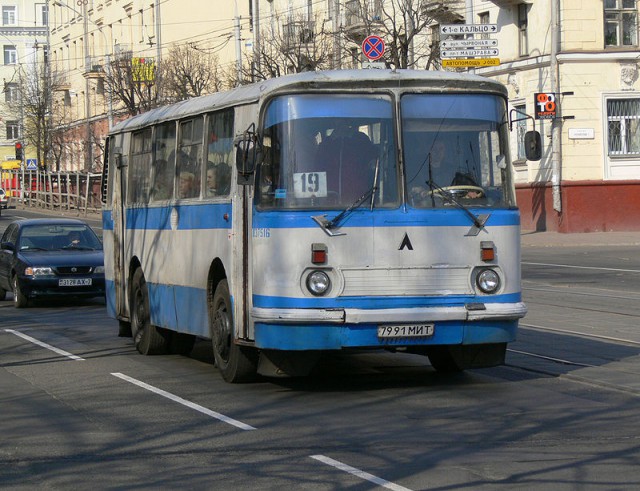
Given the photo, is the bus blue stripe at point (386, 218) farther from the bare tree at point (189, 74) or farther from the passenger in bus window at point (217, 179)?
the bare tree at point (189, 74)

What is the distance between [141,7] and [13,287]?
177 ft

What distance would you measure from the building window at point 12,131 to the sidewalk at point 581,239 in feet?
229

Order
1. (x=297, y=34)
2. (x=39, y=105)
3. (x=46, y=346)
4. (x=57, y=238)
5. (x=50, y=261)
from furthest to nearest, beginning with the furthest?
(x=39, y=105), (x=297, y=34), (x=57, y=238), (x=50, y=261), (x=46, y=346)

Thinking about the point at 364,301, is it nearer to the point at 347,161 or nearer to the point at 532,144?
the point at 347,161

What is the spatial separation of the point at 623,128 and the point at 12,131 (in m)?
79.6

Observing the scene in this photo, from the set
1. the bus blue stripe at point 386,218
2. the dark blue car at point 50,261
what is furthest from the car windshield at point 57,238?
the bus blue stripe at point 386,218

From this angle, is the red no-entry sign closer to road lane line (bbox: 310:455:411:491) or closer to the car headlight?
the car headlight

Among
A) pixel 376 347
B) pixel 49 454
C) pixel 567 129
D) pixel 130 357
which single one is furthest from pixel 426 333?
pixel 567 129

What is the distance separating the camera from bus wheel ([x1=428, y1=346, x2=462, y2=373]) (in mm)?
12344

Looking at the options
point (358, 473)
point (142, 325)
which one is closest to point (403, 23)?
point (142, 325)

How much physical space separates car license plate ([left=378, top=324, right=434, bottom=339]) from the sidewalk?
27.6 m

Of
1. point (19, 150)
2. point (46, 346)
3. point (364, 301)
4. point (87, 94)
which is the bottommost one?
point (46, 346)

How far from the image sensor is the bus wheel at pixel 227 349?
11.8m

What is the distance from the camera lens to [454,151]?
37.4 feet
